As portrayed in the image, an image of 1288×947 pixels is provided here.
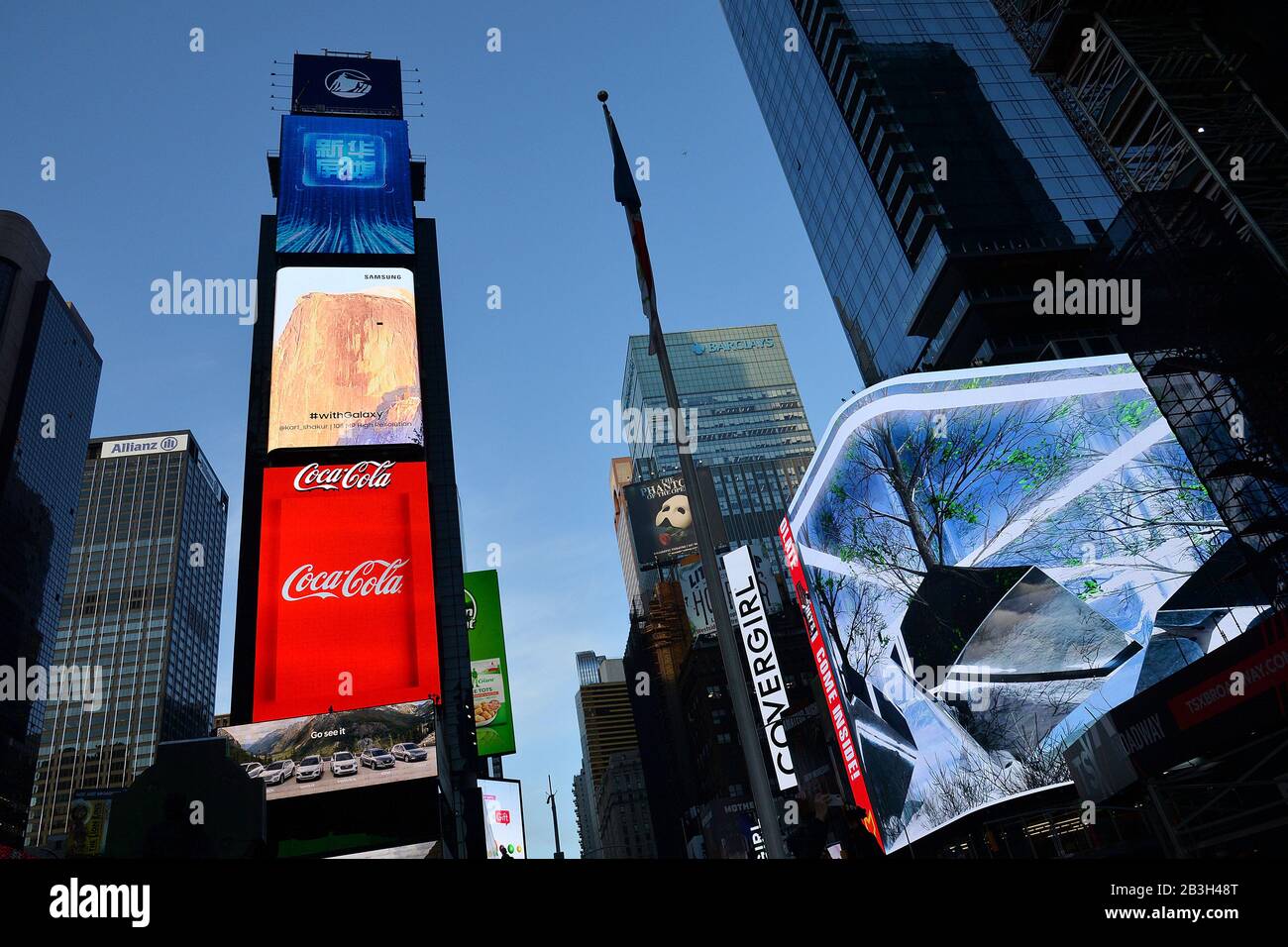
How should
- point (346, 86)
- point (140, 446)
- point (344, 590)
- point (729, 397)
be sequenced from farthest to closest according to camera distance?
point (140, 446) < point (729, 397) < point (346, 86) < point (344, 590)

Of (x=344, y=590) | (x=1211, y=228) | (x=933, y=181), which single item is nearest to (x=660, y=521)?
(x=933, y=181)

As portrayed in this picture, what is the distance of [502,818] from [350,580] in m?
25.2

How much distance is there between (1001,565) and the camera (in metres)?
33.9

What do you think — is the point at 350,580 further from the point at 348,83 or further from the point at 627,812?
the point at 627,812

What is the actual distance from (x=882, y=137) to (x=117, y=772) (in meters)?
155

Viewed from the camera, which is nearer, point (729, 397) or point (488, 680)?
point (488, 680)

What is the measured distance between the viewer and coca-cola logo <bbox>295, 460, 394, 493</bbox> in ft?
135

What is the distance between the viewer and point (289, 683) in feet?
119

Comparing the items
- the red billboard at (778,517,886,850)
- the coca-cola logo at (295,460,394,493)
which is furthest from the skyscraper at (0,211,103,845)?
the red billboard at (778,517,886,850)

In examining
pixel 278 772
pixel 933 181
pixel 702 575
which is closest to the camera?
pixel 278 772

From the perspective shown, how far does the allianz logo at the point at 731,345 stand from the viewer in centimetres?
17588

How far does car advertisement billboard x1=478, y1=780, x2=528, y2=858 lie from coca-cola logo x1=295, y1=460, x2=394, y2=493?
1012 inches
